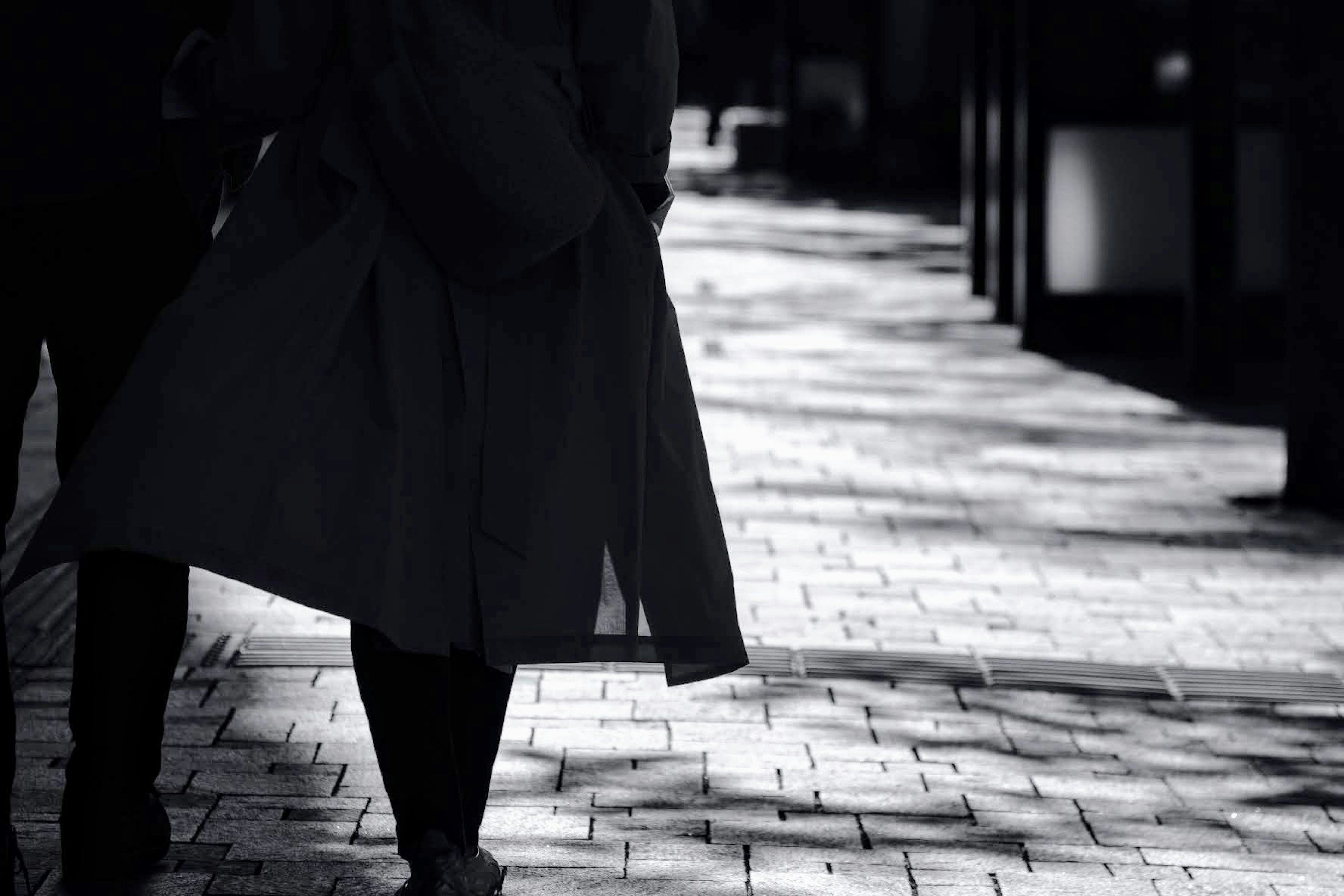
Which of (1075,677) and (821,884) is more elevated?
(821,884)

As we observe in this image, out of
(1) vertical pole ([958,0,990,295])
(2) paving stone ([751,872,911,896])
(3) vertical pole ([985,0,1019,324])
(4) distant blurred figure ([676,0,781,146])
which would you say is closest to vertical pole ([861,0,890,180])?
(4) distant blurred figure ([676,0,781,146])

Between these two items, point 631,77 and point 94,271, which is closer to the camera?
point 631,77

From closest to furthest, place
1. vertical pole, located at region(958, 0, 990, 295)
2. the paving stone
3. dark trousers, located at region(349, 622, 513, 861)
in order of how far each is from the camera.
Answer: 1. dark trousers, located at region(349, 622, 513, 861)
2. the paving stone
3. vertical pole, located at region(958, 0, 990, 295)

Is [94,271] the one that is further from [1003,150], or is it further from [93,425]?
[1003,150]

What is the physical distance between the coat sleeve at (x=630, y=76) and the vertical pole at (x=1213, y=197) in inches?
299

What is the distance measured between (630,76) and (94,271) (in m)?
0.89

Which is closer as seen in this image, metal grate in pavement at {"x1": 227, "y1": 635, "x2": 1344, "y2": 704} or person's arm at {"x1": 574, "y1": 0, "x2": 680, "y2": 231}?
person's arm at {"x1": 574, "y1": 0, "x2": 680, "y2": 231}

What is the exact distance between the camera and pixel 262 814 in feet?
13.3

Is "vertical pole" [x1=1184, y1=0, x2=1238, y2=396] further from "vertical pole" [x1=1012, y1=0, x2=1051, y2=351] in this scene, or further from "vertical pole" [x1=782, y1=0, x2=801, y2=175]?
"vertical pole" [x1=782, y1=0, x2=801, y2=175]

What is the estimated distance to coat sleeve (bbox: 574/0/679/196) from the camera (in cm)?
321

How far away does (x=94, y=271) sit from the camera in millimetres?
3467

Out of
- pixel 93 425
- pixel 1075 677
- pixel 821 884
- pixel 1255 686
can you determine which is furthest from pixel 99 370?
pixel 1255 686

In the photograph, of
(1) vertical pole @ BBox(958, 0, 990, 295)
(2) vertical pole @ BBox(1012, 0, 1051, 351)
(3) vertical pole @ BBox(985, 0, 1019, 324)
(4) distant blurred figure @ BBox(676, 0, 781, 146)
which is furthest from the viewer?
(4) distant blurred figure @ BBox(676, 0, 781, 146)

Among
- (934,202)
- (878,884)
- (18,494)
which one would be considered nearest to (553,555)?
(878,884)
